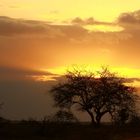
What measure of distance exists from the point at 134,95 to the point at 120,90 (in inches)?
84.6

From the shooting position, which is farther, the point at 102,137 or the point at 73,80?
the point at 73,80

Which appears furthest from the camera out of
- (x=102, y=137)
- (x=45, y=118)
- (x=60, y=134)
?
(x=45, y=118)

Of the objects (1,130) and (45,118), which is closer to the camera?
(1,130)

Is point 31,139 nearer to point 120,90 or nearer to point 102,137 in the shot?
point 102,137

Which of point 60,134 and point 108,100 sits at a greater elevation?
point 108,100

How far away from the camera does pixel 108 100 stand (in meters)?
72.9

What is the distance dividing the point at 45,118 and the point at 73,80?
Result: 8.71m

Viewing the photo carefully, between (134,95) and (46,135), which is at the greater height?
(134,95)

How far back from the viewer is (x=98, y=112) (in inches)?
2869

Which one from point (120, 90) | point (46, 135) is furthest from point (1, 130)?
point (120, 90)

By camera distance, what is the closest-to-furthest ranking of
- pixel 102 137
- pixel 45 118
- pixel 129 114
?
1. pixel 102 137
2. pixel 45 118
3. pixel 129 114

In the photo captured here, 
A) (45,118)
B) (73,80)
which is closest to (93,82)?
(73,80)

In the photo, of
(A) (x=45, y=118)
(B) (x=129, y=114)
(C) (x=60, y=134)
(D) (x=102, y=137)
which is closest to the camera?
(D) (x=102, y=137)

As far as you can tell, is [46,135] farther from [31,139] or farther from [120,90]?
[120,90]
